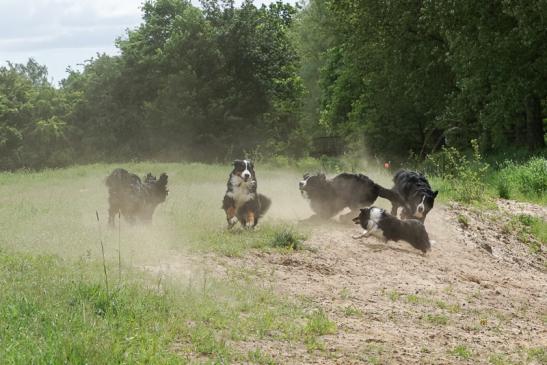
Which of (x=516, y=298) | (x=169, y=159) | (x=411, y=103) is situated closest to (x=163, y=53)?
(x=169, y=159)

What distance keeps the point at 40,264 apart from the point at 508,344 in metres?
5.98

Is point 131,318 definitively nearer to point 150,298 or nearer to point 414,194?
point 150,298

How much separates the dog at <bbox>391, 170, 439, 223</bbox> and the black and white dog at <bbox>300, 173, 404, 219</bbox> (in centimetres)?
20

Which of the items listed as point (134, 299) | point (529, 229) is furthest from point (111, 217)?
point (529, 229)

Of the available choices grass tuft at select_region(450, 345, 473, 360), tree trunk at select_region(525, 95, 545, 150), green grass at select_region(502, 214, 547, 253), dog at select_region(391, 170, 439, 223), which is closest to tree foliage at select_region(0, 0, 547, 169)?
tree trunk at select_region(525, 95, 545, 150)

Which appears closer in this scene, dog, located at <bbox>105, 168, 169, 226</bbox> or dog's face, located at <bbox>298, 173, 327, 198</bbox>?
dog, located at <bbox>105, 168, 169, 226</bbox>

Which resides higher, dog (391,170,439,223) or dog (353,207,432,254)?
dog (391,170,439,223)

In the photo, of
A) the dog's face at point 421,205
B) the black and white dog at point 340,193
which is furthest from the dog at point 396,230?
the black and white dog at point 340,193

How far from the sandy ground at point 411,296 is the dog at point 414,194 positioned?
758 mm

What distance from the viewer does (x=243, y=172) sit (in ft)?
46.7

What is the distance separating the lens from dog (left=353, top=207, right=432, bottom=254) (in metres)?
14.0

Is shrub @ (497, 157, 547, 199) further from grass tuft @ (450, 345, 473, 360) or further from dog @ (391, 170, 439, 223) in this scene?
grass tuft @ (450, 345, 473, 360)

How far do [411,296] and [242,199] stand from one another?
4.36 metres

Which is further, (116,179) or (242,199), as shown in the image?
(116,179)
